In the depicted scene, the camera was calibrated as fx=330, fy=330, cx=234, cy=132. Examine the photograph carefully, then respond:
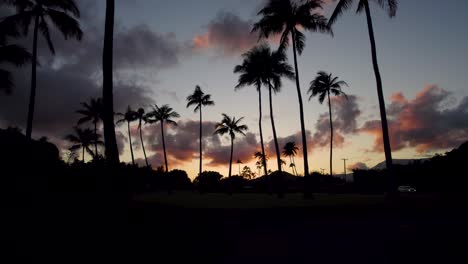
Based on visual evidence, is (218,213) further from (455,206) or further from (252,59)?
(252,59)

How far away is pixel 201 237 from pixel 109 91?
5.98 m

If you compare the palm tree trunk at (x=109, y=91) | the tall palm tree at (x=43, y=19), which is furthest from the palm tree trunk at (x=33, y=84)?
the palm tree trunk at (x=109, y=91)

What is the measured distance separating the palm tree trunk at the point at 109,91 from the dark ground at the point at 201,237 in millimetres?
1763

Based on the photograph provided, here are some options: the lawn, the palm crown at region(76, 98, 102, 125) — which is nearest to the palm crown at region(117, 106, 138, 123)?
the palm crown at region(76, 98, 102, 125)

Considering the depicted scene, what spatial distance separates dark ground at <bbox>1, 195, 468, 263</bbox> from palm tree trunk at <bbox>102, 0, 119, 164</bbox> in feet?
5.78

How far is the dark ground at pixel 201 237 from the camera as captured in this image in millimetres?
5949

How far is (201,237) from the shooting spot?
8523 millimetres

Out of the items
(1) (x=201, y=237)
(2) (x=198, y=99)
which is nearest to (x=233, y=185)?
(2) (x=198, y=99)

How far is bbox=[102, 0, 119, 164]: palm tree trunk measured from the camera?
1073 centimetres

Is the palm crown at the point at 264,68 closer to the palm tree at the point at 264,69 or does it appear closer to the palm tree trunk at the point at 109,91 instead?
the palm tree at the point at 264,69

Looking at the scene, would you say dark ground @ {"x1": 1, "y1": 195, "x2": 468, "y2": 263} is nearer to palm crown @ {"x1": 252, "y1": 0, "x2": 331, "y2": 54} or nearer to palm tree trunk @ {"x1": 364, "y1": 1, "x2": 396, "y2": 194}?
palm tree trunk @ {"x1": 364, "y1": 1, "x2": 396, "y2": 194}

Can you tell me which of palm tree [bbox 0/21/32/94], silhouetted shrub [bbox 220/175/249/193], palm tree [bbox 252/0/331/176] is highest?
palm tree [bbox 252/0/331/176]

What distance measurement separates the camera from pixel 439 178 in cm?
3584

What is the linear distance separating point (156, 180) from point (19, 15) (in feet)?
189
